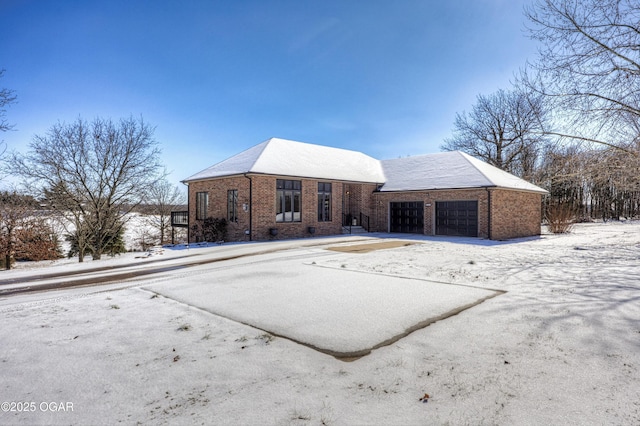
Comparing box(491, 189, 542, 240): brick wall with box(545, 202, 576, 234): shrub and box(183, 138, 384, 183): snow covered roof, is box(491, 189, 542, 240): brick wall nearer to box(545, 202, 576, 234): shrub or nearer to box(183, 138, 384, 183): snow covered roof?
box(545, 202, 576, 234): shrub

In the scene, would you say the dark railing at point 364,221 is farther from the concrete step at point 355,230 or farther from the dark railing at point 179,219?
the dark railing at point 179,219

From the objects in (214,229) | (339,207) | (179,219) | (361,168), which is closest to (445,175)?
(361,168)

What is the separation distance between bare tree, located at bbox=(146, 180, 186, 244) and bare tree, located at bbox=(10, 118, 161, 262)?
6.64 m

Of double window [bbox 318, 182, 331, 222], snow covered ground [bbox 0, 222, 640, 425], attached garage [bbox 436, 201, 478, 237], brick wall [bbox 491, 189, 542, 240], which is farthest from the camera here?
double window [bbox 318, 182, 331, 222]

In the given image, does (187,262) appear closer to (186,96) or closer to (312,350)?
(312,350)

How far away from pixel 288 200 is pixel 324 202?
103 inches

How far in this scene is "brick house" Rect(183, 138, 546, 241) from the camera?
55.4 feet

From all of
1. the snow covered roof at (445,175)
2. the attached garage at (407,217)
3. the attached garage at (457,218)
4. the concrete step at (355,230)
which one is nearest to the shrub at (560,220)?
the snow covered roof at (445,175)

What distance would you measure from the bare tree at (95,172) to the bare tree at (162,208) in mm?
6640

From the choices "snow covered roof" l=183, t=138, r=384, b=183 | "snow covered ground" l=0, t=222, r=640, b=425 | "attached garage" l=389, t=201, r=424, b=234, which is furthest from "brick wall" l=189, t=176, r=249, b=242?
"snow covered ground" l=0, t=222, r=640, b=425

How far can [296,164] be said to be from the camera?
1912 centimetres

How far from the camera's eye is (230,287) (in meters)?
6.47

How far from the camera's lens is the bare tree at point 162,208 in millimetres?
26445

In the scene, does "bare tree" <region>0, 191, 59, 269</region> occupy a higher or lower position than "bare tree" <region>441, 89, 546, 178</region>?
lower
